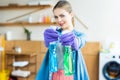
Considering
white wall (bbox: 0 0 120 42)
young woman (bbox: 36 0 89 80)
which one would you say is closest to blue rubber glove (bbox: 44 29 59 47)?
young woman (bbox: 36 0 89 80)

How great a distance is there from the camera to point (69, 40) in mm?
1050

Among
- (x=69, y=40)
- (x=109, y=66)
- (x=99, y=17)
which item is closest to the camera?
(x=69, y=40)

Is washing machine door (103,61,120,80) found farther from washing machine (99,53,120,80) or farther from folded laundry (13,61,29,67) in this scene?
folded laundry (13,61,29,67)

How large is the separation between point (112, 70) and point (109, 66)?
0.11 metres

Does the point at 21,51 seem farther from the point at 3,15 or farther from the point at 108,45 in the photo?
the point at 108,45

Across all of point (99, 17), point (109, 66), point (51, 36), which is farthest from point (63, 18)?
point (99, 17)

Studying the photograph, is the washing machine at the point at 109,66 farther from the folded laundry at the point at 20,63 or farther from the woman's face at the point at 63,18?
the woman's face at the point at 63,18

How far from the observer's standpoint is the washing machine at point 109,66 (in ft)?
10.9

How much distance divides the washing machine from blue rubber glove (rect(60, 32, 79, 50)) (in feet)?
7.73

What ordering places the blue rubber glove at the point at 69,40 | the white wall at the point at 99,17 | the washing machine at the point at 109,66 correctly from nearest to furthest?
the blue rubber glove at the point at 69,40 < the washing machine at the point at 109,66 < the white wall at the point at 99,17

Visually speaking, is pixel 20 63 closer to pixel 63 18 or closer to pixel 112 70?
pixel 112 70

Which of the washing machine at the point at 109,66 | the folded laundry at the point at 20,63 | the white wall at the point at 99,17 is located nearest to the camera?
the washing machine at the point at 109,66

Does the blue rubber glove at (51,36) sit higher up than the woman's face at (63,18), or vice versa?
the woman's face at (63,18)

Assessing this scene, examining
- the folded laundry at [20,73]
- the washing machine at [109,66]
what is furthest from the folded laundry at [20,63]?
the washing machine at [109,66]
